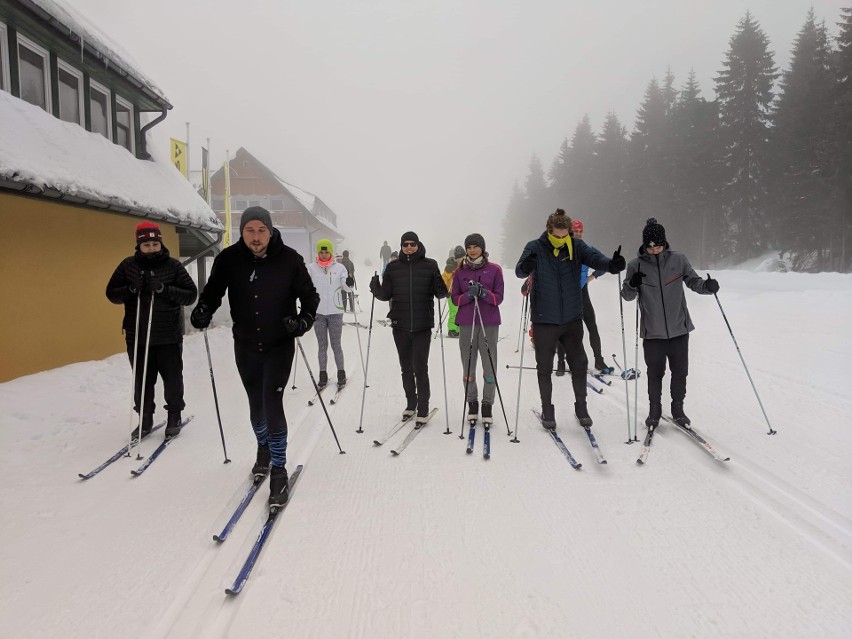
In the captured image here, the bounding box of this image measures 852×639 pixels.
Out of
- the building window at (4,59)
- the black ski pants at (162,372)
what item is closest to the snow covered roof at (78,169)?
the building window at (4,59)

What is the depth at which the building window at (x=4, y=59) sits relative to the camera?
766cm

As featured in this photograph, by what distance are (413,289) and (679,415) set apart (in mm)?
3169

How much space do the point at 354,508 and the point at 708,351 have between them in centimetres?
772

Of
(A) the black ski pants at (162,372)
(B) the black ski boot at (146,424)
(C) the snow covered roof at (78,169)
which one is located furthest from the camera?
(C) the snow covered roof at (78,169)

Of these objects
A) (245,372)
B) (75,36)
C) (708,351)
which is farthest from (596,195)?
(245,372)

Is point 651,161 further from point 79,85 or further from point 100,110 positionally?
point 79,85

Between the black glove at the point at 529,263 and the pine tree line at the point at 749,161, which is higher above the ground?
the pine tree line at the point at 749,161

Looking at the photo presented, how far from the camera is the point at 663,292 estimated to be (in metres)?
5.06

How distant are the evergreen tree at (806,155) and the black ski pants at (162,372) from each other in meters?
30.8

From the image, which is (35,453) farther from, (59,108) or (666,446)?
(59,108)

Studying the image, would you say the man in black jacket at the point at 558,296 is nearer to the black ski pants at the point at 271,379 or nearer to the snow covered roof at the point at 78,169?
the black ski pants at the point at 271,379

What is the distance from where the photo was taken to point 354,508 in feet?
12.1

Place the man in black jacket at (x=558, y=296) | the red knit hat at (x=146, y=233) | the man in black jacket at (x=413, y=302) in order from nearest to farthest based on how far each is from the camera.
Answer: the red knit hat at (x=146, y=233) → the man in black jacket at (x=558, y=296) → the man in black jacket at (x=413, y=302)

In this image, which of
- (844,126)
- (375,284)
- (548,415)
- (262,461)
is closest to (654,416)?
(548,415)
